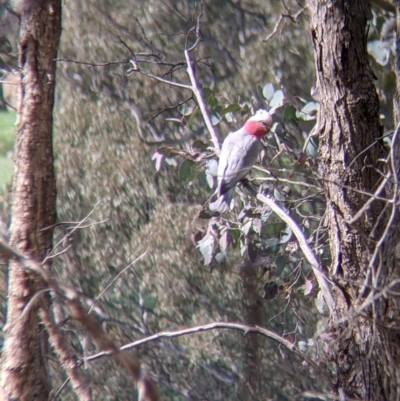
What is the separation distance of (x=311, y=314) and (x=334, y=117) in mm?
2810

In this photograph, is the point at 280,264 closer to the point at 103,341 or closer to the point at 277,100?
the point at 277,100

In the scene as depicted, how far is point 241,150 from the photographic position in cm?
350

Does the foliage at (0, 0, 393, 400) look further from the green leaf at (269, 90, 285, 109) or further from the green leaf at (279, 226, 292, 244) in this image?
the green leaf at (269, 90, 285, 109)

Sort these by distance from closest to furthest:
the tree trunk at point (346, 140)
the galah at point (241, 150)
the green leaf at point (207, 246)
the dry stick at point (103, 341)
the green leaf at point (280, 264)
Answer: the dry stick at point (103, 341) < the tree trunk at point (346, 140) < the green leaf at point (207, 246) < the green leaf at point (280, 264) < the galah at point (241, 150)

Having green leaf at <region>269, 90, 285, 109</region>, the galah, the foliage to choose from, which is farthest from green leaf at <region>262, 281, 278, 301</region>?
the foliage

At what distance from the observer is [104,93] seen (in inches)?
184

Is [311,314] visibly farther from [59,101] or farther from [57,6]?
[57,6]

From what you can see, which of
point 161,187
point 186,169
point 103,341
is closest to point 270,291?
point 186,169

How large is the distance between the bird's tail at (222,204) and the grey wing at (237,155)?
4cm

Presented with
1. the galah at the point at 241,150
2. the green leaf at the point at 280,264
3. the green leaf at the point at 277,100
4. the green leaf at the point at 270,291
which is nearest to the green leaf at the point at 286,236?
the green leaf at the point at 280,264

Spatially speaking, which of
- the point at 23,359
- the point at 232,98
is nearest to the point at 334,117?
the point at 23,359

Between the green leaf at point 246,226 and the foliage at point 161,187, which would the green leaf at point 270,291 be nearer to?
the green leaf at point 246,226

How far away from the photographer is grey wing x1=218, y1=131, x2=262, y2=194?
10.9 ft

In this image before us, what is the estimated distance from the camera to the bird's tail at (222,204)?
2.98 meters
